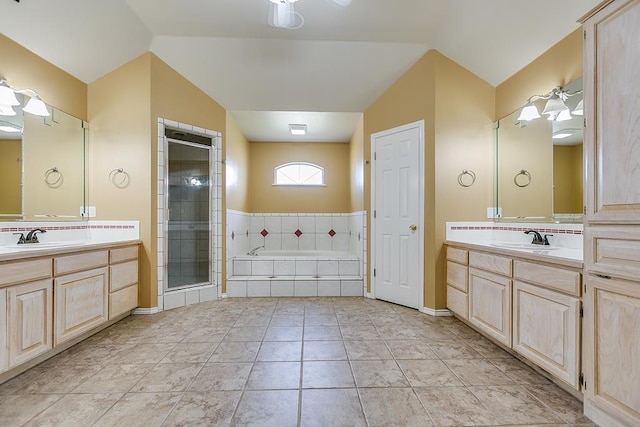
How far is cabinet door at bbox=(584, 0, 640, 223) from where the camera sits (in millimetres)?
1338

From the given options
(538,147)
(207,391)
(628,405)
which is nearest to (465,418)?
(628,405)

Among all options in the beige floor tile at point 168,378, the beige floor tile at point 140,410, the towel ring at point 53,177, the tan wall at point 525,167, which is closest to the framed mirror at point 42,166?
the towel ring at point 53,177

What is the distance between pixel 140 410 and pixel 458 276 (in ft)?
8.53

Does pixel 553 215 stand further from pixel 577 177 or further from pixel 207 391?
pixel 207 391

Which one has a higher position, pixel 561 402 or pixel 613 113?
pixel 613 113

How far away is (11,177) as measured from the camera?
2.44 m

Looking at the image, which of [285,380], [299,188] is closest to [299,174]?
[299,188]

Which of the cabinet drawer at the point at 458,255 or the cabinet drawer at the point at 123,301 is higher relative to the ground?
the cabinet drawer at the point at 458,255

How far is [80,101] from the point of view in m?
3.10

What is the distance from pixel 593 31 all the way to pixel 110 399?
10.4 ft

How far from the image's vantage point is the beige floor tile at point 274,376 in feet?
5.95

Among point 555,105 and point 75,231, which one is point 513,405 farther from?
point 75,231

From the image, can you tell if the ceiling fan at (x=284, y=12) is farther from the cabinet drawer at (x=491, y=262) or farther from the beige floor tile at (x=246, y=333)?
the beige floor tile at (x=246, y=333)

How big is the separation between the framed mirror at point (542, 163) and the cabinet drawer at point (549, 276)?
0.69 meters
